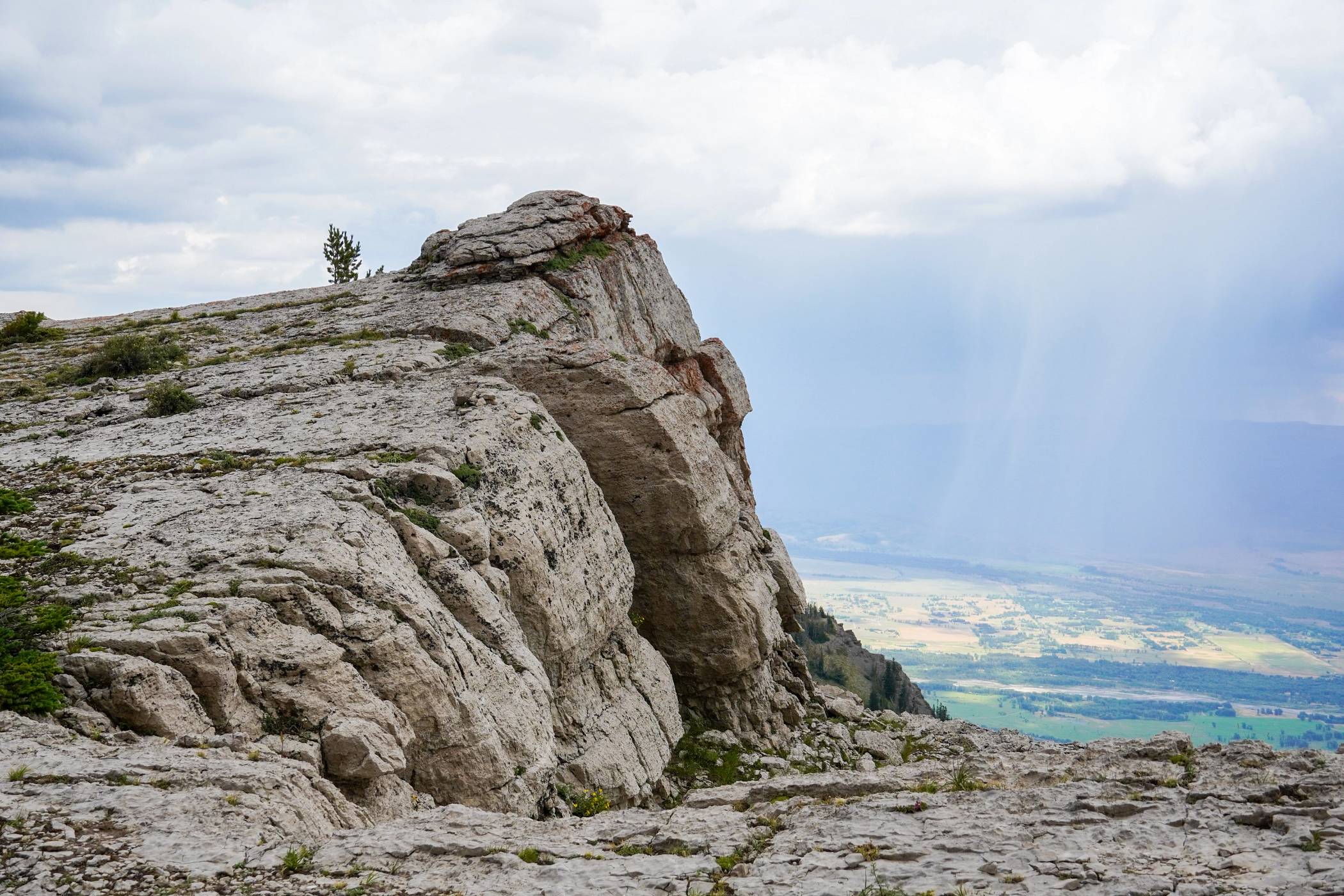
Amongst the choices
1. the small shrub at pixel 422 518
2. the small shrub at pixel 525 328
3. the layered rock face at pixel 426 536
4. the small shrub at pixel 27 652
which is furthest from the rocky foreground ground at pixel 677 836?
the small shrub at pixel 525 328

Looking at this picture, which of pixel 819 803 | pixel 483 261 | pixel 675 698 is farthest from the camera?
pixel 483 261

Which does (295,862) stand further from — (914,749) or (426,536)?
(914,749)

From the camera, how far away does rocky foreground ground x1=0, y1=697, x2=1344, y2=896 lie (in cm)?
1172

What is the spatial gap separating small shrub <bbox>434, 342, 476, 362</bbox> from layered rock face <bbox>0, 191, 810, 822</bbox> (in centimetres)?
26

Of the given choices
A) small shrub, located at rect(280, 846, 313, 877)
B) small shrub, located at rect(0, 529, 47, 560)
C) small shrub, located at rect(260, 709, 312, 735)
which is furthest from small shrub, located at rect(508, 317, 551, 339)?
small shrub, located at rect(280, 846, 313, 877)

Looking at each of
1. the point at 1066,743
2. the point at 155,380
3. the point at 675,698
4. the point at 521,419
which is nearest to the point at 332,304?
the point at 155,380

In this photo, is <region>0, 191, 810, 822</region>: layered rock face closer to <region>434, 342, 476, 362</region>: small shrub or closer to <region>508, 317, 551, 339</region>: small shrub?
<region>508, 317, 551, 339</region>: small shrub

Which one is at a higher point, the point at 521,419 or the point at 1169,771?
the point at 521,419

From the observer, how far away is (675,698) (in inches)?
1249

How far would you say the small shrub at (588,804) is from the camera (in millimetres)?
23984

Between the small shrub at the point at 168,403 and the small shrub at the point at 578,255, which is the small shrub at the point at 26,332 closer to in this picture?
the small shrub at the point at 168,403

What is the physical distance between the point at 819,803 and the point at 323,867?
753 centimetres

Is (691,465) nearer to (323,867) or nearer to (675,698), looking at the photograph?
(675,698)

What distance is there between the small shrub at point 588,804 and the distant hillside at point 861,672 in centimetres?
4461
